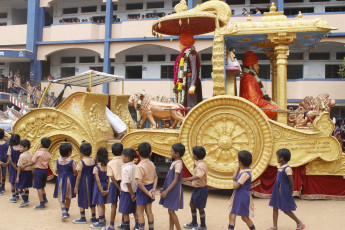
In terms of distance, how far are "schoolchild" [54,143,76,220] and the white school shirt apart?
1.32 metres

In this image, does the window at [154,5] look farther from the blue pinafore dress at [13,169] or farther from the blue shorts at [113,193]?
the blue shorts at [113,193]

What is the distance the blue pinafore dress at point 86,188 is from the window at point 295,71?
54.7ft

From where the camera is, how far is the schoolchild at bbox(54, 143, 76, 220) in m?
5.40

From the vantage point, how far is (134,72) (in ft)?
70.9

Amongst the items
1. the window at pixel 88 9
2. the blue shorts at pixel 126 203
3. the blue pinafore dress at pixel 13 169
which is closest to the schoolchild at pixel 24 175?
the blue pinafore dress at pixel 13 169

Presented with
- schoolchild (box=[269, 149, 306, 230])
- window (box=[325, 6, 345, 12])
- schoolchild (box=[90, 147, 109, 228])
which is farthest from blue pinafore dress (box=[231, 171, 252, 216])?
window (box=[325, 6, 345, 12])

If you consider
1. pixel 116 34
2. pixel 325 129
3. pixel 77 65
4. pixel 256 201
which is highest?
pixel 116 34

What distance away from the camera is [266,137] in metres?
6.64

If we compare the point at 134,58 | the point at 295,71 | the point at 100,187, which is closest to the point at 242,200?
the point at 100,187

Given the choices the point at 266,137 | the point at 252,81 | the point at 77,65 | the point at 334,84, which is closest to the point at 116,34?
the point at 77,65

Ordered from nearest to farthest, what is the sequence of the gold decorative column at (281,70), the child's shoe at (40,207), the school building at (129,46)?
the child's shoe at (40,207) → the gold decorative column at (281,70) → the school building at (129,46)

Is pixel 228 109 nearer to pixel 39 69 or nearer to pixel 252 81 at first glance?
pixel 252 81

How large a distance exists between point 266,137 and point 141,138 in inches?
103

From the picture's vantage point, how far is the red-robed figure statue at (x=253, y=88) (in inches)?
293
